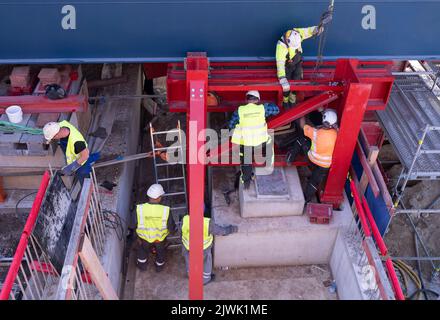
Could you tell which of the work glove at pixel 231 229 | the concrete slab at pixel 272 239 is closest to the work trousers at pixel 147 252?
the concrete slab at pixel 272 239

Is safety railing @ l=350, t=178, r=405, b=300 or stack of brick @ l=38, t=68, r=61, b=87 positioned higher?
stack of brick @ l=38, t=68, r=61, b=87

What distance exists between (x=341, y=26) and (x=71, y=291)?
5716mm

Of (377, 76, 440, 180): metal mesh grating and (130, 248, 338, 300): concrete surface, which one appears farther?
(130, 248, 338, 300): concrete surface

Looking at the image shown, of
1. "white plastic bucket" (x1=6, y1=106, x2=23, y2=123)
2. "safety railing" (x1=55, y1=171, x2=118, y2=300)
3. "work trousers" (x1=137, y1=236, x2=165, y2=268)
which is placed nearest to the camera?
"safety railing" (x1=55, y1=171, x2=118, y2=300)

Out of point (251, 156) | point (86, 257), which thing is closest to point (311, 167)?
point (251, 156)

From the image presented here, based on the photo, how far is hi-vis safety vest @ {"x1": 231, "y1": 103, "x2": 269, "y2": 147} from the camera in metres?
7.29

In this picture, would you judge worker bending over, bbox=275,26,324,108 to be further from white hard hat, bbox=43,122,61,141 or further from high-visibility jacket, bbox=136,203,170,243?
white hard hat, bbox=43,122,61,141

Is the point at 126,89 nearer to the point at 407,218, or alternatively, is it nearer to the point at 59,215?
the point at 59,215

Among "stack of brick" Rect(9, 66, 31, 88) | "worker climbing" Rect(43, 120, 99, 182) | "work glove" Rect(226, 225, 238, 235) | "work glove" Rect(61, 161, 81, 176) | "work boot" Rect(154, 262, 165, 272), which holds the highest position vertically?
"stack of brick" Rect(9, 66, 31, 88)

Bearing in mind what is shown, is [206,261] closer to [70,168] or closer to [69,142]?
[70,168]

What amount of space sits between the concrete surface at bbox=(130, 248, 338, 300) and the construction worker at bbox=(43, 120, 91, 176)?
2139mm

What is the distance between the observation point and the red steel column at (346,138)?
715 centimetres

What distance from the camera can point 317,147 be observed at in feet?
25.5

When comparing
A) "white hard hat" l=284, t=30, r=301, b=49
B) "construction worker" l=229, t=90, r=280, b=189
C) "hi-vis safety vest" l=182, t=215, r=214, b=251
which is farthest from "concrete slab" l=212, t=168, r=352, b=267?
"white hard hat" l=284, t=30, r=301, b=49
